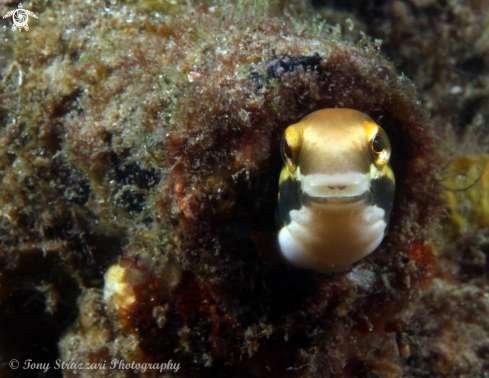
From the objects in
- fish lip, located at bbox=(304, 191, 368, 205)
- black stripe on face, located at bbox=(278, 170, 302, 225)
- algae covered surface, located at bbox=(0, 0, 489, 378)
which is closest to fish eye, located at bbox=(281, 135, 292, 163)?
black stripe on face, located at bbox=(278, 170, 302, 225)

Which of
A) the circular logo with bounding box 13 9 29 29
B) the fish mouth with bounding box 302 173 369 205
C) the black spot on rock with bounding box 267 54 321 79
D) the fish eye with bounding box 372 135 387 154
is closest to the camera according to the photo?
the fish mouth with bounding box 302 173 369 205

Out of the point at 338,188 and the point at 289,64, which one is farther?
the point at 289,64

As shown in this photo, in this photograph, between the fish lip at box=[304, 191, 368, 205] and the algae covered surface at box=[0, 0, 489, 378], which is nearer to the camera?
the fish lip at box=[304, 191, 368, 205]

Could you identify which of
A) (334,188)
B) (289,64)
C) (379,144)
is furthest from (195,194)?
(379,144)

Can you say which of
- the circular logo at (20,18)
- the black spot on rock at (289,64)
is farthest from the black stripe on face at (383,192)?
the circular logo at (20,18)

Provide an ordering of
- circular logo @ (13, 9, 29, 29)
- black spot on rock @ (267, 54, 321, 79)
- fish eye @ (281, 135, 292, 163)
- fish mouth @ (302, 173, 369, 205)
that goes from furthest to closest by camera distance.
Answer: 1. circular logo @ (13, 9, 29, 29)
2. black spot on rock @ (267, 54, 321, 79)
3. fish eye @ (281, 135, 292, 163)
4. fish mouth @ (302, 173, 369, 205)

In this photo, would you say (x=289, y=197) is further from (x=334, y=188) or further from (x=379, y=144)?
(x=379, y=144)

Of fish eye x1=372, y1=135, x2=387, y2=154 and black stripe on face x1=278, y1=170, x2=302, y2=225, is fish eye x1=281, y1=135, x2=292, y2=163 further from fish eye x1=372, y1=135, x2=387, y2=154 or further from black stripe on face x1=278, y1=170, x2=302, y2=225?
fish eye x1=372, y1=135, x2=387, y2=154
